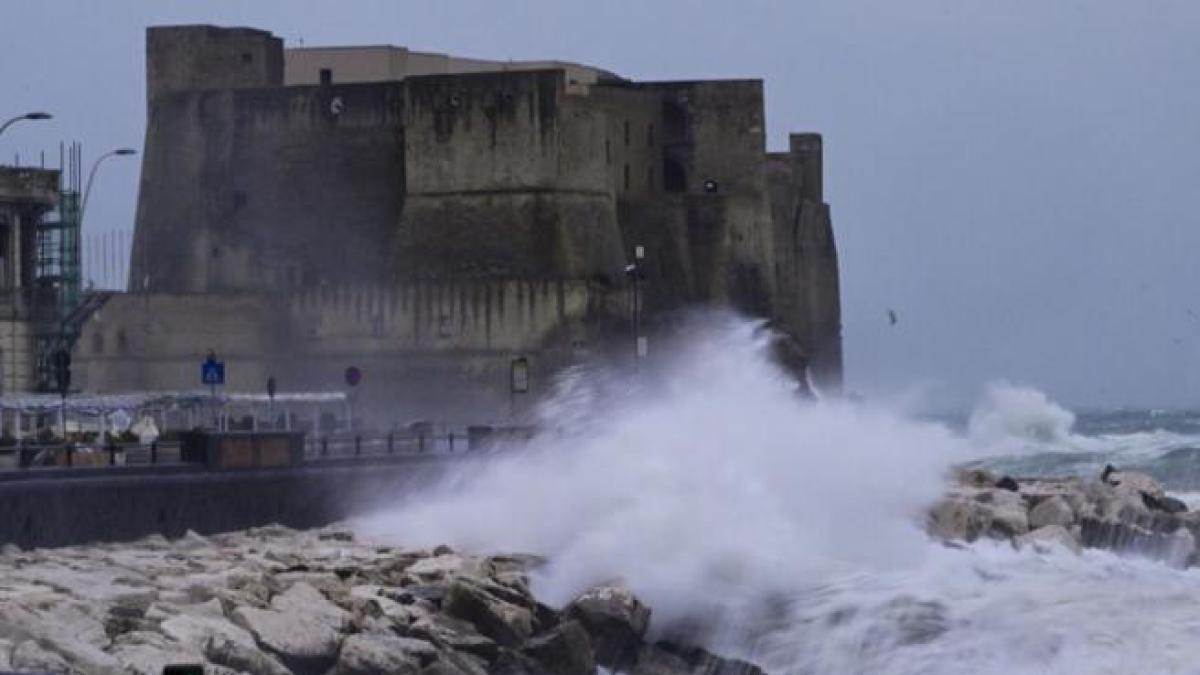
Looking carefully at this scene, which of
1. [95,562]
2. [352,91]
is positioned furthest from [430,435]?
[352,91]

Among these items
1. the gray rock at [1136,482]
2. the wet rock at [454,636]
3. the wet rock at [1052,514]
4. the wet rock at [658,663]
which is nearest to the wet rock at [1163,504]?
the gray rock at [1136,482]

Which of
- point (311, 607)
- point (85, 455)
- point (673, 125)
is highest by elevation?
point (673, 125)

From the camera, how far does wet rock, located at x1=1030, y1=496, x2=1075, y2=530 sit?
107 feet

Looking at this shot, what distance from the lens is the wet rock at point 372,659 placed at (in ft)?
69.9

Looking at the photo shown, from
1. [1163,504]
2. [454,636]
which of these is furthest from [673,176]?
[454,636]

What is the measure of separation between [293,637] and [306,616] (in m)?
0.57

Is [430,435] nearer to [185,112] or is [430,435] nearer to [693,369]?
[693,369]

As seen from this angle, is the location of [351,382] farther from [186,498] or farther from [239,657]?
[239,657]

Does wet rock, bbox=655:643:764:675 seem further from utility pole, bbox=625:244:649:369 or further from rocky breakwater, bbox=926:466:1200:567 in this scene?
utility pole, bbox=625:244:649:369

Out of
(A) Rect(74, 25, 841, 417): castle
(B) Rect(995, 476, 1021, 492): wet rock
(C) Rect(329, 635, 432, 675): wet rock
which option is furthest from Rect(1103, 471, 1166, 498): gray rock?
(C) Rect(329, 635, 432, 675): wet rock

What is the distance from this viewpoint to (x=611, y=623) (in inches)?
955

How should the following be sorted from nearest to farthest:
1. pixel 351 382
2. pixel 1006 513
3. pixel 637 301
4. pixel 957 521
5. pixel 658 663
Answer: pixel 658 663
pixel 957 521
pixel 1006 513
pixel 351 382
pixel 637 301

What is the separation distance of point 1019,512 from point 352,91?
1043 inches

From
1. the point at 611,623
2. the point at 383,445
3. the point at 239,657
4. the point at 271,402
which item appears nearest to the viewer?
the point at 239,657
